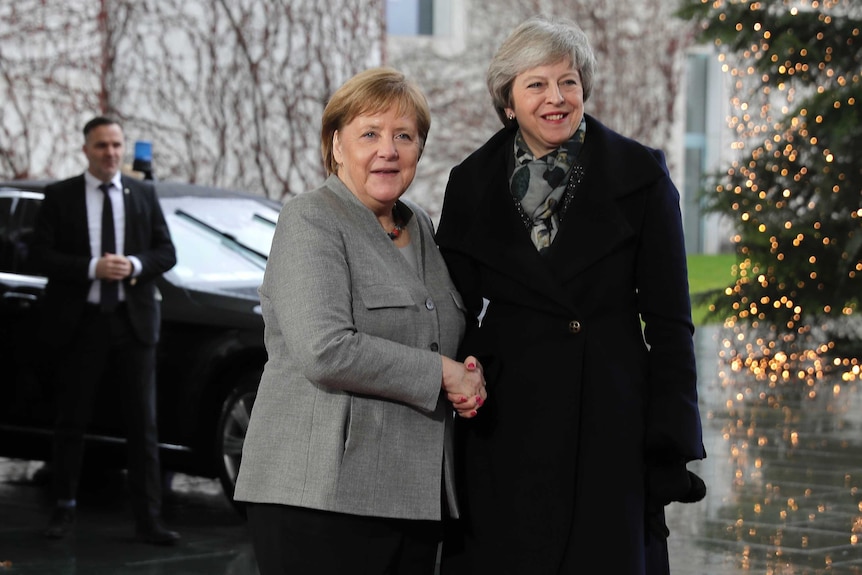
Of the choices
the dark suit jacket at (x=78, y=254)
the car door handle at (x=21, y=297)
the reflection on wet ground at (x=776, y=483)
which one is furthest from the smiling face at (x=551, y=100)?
the car door handle at (x=21, y=297)

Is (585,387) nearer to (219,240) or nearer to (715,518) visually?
(715,518)

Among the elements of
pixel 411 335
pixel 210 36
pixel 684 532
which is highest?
pixel 210 36

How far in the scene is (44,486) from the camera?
9500 millimetres

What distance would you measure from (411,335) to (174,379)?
473cm

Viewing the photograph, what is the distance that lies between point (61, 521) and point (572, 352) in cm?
476

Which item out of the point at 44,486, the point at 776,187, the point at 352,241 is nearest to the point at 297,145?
the point at 776,187

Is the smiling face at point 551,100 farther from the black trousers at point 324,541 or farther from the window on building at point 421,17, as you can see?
the window on building at point 421,17

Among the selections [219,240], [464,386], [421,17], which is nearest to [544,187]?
[464,386]

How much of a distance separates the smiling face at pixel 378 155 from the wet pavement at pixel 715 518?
11.5 ft

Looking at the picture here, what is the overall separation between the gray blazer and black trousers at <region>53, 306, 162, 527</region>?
13.8 feet

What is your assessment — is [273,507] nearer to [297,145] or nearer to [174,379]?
[174,379]

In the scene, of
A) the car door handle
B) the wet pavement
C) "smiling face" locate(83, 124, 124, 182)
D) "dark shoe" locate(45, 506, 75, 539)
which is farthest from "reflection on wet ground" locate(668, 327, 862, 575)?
the car door handle

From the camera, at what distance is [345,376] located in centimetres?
368

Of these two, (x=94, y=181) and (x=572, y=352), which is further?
(x=94, y=181)
